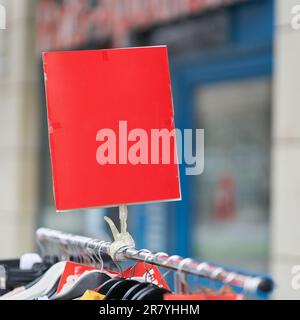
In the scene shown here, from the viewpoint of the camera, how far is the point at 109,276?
1.71m

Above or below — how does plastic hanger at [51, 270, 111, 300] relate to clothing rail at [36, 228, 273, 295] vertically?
below

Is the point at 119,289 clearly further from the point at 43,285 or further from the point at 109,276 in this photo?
the point at 43,285

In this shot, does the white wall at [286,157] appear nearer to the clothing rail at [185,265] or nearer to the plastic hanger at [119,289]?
the clothing rail at [185,265]

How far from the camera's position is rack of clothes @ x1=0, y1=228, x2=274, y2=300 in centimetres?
132

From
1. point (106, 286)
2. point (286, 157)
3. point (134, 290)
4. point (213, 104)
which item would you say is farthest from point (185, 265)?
point (213, 104)

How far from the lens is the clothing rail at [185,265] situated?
1239mm

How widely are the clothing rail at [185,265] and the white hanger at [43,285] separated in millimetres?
93

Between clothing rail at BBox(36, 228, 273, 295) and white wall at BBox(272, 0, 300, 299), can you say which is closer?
clothing rail at BBox(36, 228, 273, 295)

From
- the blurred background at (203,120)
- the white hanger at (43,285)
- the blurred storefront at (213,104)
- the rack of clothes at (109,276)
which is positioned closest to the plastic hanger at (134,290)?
the rack of clothes at (109,276)

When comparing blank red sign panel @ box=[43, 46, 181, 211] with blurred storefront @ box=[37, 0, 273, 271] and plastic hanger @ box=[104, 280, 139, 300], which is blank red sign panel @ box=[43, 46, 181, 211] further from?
blurred storefront @ box=[37, 0, 273, 271]

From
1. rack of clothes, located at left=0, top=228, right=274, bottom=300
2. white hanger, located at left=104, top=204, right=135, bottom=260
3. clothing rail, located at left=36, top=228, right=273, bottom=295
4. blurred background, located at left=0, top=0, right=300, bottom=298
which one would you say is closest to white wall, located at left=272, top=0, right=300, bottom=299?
blurred background, located at left=0, top=0, right=300, bottom=298

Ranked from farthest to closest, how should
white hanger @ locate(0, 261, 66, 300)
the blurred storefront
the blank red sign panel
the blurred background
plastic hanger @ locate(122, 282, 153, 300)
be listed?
the blurred storefront
the blurred background
white hanger @ locate(0, 261, 66, 300)
the blank red sign panel
plastic hanger @ locate(122, 282, 153, 300)

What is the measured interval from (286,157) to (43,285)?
2.35m
